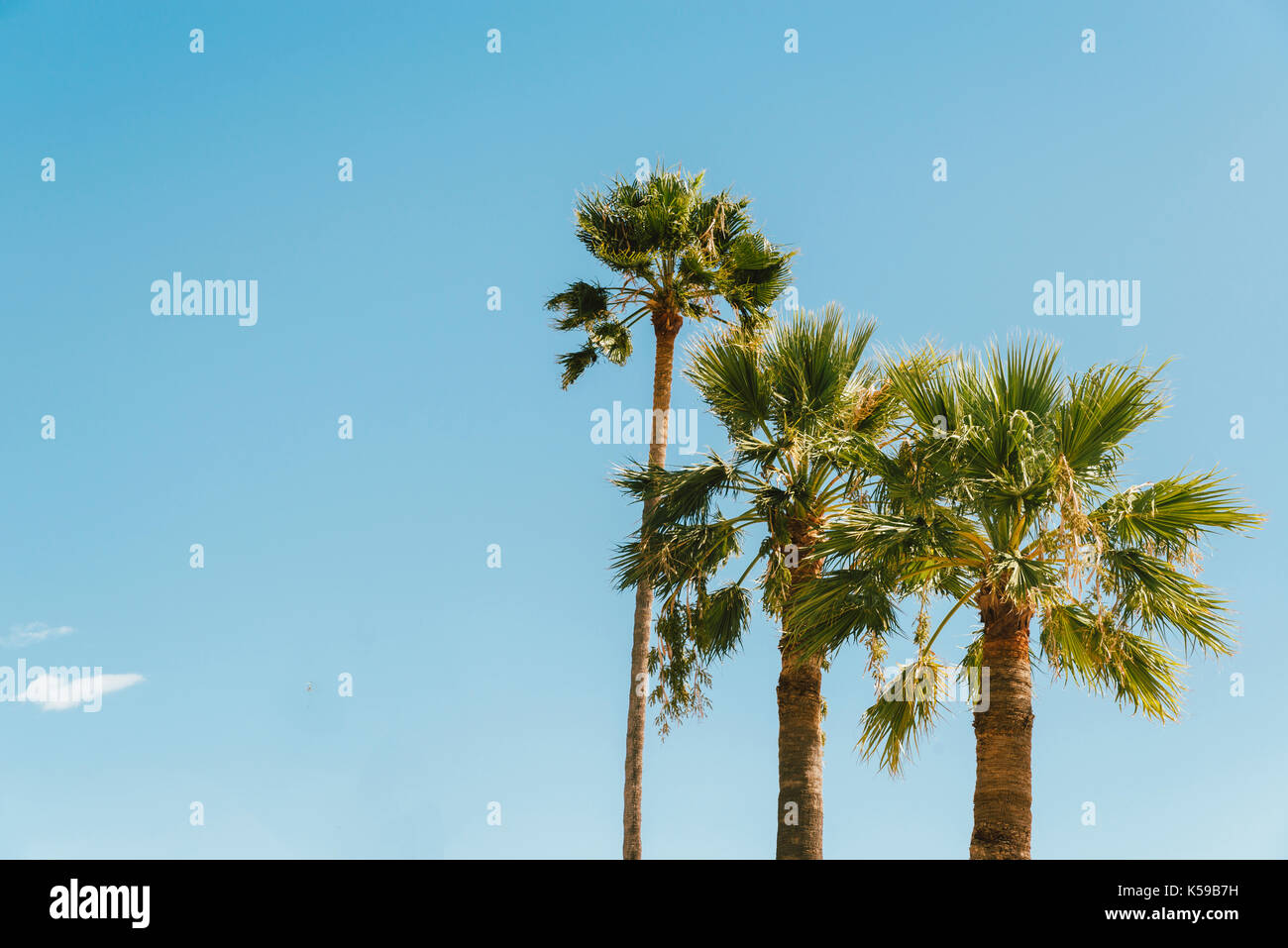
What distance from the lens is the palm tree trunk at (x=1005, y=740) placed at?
39.6ft

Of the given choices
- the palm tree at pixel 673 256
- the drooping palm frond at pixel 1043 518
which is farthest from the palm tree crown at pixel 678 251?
the drooping palm frond at pixel 1043 518

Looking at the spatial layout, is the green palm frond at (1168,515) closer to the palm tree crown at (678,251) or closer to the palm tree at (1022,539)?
the palm tree at (1022,539)

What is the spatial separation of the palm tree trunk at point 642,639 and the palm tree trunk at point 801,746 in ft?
8.08

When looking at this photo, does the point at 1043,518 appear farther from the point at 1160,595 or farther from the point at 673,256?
the point at 673,256

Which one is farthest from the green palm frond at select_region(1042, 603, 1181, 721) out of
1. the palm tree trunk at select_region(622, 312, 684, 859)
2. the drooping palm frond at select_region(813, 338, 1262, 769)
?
the palm tree trunk at select_region(622, 312, 684, 859)

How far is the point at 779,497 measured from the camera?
15.4 m

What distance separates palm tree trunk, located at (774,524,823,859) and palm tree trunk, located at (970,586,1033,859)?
99.5 inches

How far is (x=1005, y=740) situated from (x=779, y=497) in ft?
14.9

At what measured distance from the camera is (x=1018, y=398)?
13070 millimetres

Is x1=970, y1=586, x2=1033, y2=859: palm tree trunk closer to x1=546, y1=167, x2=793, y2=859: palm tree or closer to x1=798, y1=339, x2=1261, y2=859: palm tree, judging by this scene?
x1=798, y1=339, x2=1261, y2=859: palm tree
